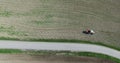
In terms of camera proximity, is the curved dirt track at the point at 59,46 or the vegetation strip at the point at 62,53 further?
the curved dirt track at the point at 59,46

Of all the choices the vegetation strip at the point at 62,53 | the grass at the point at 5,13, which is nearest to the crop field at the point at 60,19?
the grass at the point at 5,13

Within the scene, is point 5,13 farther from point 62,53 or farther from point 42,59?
point 62,53

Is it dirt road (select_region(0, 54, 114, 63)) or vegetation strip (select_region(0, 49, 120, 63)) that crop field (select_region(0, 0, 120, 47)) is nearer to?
vegetation strip (select_region(0, 49, 120, 63))

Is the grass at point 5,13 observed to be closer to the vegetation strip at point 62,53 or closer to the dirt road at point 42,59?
the vegetation strip at point 62,53

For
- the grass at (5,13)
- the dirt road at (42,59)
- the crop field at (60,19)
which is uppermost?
the grass at (5,13)

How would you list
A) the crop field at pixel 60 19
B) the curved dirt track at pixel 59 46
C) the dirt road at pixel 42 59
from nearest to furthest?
the dirt road at pixel 42 59
the curved dirt track at pixel 59 46
the crop field at pixel 60 19
